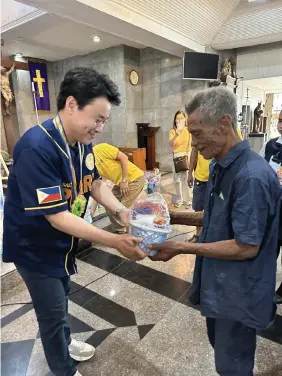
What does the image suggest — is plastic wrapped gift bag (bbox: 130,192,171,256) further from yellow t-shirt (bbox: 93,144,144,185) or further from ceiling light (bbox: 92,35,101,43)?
ceiling light (bbox: 92,35,101,43)

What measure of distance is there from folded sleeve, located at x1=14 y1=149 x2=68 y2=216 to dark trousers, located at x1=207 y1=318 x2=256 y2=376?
77 centimetres

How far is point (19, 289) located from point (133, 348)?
1.15 m

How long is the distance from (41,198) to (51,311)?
1.74 feet

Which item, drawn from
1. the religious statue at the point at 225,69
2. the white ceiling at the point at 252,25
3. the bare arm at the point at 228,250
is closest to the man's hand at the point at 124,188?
the bare arm at the point at 228,250

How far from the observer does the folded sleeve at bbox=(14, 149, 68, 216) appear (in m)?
0.91

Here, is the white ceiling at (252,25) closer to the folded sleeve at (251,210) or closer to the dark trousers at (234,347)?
the folded sleeve at (251,210)

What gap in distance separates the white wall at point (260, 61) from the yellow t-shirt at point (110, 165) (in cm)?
517

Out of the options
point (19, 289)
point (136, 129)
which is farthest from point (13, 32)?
point (19, 289)

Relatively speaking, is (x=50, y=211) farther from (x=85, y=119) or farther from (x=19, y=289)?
(x=19, y=289)

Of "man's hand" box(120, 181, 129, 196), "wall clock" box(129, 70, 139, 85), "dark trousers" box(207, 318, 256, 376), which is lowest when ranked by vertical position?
"dark trousers" box(207, 318, 256, 376)

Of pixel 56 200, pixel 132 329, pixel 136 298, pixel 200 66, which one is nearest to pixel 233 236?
pixel 56 200

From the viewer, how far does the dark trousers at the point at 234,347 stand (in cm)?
95

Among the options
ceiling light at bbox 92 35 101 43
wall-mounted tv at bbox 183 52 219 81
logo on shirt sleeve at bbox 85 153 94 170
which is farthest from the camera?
ceiling light at bbox 92 35 101 43

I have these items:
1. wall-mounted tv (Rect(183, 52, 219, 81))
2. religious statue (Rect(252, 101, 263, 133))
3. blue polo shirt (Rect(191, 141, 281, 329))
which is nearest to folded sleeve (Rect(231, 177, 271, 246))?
blue polo shirt (Rect(191, 141, 281, 329))
